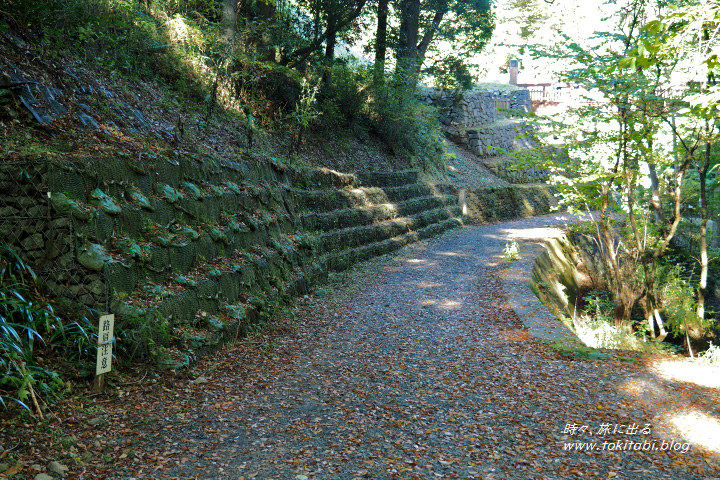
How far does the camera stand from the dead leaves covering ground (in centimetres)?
325

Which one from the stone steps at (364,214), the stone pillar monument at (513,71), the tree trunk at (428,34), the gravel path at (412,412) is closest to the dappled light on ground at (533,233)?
the stone steps at (364,214)

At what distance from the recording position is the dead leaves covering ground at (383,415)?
10.7 feet

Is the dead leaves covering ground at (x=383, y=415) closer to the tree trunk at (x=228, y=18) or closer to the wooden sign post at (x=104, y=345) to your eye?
the wooden sign post at (x=104, y=345)

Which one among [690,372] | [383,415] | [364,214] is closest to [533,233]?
[364,214]

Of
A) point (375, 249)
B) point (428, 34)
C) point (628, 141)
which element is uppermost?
point (428, 34)

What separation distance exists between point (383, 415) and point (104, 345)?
7.06 feet

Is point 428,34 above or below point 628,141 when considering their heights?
above

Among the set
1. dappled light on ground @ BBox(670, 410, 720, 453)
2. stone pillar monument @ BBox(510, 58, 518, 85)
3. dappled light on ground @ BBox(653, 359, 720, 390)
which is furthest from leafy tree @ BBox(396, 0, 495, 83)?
dappled light on ground @ BBox(670, 410, 720, 453)

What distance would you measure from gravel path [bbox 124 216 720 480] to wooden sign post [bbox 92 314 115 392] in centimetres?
56

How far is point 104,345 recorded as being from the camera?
376cm

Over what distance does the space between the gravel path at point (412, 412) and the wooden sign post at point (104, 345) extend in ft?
1.83

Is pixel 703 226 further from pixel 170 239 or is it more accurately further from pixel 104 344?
pixel 104 344

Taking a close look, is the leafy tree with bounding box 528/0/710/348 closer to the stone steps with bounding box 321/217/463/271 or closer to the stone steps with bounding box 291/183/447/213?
the stone steps with bounding box 321/217/463/271

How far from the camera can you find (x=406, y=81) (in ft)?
53.0
